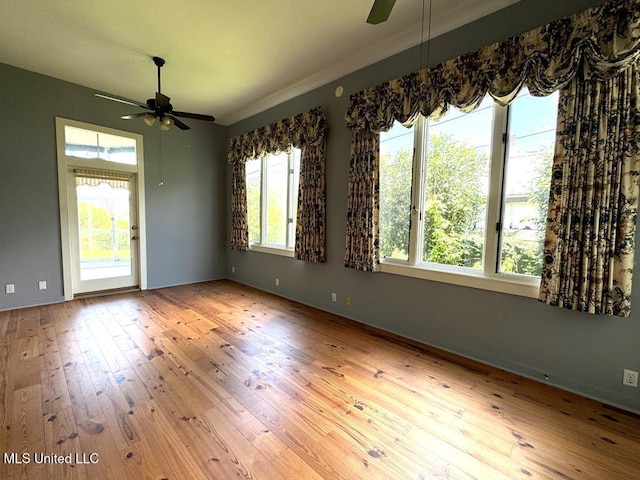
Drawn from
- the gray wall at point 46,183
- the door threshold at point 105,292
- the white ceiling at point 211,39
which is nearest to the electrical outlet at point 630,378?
the white ceiling at point 211,39

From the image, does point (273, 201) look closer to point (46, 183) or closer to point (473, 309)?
point (46, 183)

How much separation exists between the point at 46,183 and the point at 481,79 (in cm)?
540

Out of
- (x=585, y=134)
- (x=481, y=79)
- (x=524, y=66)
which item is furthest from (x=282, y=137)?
(x=585, y=134)

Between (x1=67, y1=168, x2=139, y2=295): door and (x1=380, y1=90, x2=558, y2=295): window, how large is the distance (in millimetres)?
4190

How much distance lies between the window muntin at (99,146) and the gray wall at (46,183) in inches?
7.0

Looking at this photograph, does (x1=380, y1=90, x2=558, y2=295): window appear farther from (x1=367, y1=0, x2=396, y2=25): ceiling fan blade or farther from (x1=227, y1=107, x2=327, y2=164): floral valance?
(x1=367, y1=0, x2=396, y2=25): ceiling fan blade

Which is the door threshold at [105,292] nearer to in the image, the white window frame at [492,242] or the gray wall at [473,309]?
the gray wall at [473,309]

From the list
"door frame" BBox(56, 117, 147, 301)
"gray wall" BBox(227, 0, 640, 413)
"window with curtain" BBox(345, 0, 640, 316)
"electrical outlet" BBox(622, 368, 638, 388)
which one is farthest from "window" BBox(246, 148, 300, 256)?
"electrical outlet" BBox(622, 368, 638, 388)

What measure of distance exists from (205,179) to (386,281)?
415 cm

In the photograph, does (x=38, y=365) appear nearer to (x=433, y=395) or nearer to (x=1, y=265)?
(x=1, y=265)

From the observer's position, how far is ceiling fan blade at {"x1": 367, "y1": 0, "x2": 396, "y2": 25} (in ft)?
4.80

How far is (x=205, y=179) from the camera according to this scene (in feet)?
18.2

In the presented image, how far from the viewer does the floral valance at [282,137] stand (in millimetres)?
3750

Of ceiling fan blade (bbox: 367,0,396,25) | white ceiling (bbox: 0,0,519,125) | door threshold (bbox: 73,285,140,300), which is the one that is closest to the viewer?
ceiling fan blade (bbox: 367,0,396,25)
